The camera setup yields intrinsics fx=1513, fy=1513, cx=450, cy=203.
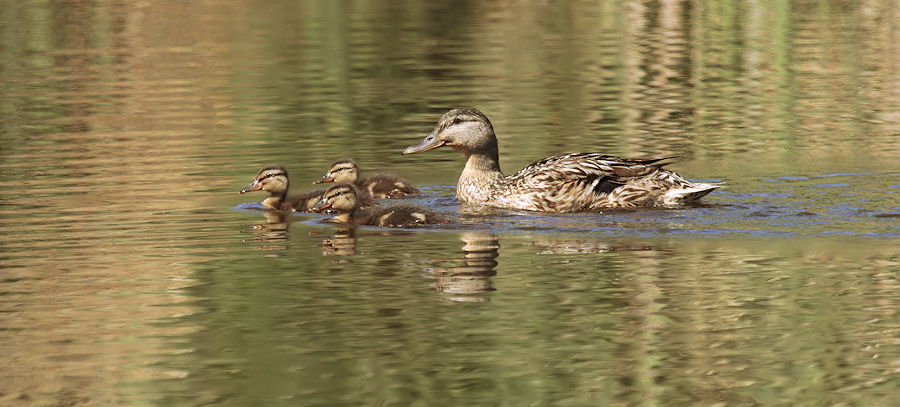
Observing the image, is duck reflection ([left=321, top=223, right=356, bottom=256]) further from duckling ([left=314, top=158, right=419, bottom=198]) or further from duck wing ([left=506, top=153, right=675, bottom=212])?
duck wing ([left=506, top=153, right=675, bottom=212])

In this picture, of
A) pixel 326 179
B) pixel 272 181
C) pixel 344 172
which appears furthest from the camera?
pixel 326 179

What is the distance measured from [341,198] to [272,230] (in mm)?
604

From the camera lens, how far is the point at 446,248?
33.9 feet

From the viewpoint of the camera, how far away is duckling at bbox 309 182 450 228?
443 inches

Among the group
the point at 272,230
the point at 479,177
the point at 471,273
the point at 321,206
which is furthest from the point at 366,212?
the point at 471,273

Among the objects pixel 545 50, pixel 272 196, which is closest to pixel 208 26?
pixel 545 50

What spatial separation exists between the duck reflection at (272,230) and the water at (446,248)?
0.05 meters

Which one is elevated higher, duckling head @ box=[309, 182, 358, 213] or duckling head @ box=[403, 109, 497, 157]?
duckling head @ box=[403, 109, 497, 157]

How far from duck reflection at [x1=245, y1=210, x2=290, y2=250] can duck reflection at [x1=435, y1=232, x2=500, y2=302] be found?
134 cm

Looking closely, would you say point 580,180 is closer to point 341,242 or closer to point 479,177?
point 479,177

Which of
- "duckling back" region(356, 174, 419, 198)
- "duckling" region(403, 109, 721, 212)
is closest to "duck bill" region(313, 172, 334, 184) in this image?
"duckling back" region(356, 174, 419, 198)

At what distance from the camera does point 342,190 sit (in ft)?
38.2

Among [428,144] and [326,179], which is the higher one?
[428,144]

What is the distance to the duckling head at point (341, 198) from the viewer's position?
11656mm
